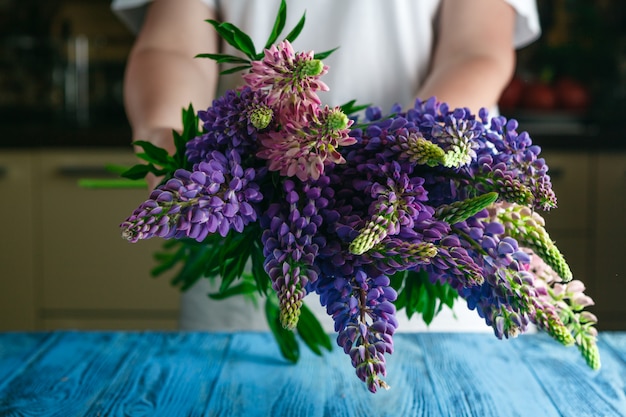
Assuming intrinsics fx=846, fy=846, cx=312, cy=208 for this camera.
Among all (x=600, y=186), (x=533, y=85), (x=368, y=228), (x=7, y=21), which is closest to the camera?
(x=368, y=228)

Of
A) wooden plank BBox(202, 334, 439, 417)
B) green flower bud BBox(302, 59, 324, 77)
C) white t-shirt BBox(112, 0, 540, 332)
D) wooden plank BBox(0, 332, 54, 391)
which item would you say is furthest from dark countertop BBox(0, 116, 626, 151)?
green flower bud BBox(302, 59, 324, 77)

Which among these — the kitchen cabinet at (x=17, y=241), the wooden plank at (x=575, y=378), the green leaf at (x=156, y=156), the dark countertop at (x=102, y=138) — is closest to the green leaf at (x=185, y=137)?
the green leaf at (x=156, y=156)

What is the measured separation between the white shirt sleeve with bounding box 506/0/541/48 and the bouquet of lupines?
23.1 inches

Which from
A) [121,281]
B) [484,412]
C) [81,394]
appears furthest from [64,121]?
[484,412]

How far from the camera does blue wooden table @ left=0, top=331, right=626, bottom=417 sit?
2.58 feet

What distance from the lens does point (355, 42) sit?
1.21m

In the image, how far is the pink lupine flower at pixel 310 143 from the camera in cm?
56

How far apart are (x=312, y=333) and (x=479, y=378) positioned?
181mm

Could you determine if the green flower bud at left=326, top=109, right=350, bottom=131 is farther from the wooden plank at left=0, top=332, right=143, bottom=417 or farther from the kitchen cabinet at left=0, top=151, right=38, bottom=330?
the kitchen cabinet at left=0, top=151, right=38, bottom=330

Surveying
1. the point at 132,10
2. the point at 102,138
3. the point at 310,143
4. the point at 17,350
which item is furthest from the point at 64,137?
the point at 310,143

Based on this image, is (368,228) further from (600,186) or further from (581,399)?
(600,186)

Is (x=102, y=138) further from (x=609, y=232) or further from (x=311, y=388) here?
(x=311, y=388)

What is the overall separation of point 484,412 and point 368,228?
31cm

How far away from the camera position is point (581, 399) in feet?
2.65
